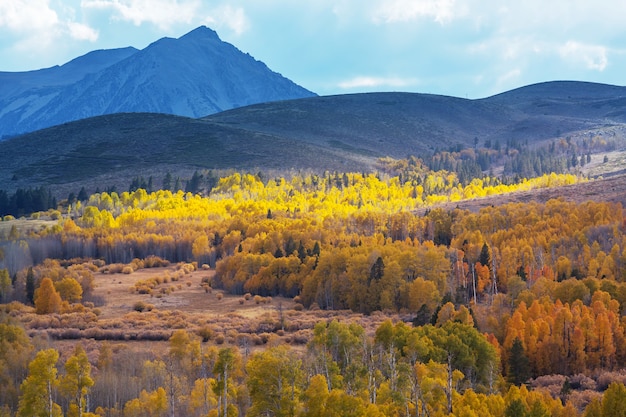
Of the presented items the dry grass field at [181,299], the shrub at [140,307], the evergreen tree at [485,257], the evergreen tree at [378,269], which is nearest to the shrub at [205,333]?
the dry grass field at [181,299]

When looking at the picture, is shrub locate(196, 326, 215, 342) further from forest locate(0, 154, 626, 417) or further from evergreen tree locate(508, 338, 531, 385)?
evergreen tree locate(508, 338, 531, 385)

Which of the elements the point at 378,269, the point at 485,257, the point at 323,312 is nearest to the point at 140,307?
the point at 323,312

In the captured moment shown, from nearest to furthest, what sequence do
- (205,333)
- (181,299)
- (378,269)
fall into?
(205,333) → (378,269) → (181,299)

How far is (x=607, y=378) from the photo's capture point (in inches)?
2197

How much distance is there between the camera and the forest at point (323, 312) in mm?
47000

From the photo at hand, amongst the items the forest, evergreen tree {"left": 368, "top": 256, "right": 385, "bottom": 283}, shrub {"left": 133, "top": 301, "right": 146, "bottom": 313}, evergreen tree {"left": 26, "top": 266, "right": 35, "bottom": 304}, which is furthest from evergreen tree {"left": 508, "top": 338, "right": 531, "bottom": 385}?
evergreen tree {"left": 26, "top": 266, "right": 35, "bottom": 304}

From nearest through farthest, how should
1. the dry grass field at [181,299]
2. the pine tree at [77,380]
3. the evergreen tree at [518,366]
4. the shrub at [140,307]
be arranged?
the pine tree at [77,380] → the evergreen tree at [518,366] → the dry grass field at [181,299] → the shrub at [140,307]

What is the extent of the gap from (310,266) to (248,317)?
1977 centimetres

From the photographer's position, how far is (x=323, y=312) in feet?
311

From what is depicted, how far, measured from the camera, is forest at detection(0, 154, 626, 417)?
47000 millimetres

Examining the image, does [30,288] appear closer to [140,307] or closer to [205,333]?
[140,307]

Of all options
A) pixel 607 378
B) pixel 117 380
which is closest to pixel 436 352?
pixel 607 378

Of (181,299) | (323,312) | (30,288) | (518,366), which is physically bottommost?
(323,312)

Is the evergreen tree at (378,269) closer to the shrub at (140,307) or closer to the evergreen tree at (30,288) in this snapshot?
the shrub at (140,307)
